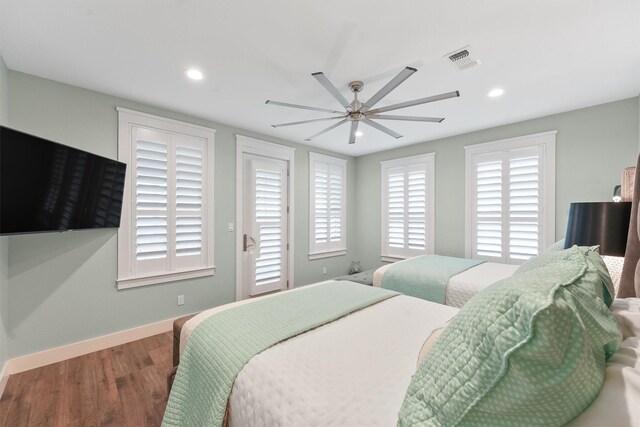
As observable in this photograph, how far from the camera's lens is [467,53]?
197cm

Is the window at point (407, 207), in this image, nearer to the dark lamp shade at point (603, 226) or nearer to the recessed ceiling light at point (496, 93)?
the recessed ceiling light at point (496, 93)

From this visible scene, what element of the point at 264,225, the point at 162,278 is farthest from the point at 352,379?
the point at 264,225

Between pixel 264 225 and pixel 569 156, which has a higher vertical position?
pixel 569 156

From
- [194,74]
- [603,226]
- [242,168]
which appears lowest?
[603,226]

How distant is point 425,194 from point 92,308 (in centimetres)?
445

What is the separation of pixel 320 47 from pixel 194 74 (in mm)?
1144

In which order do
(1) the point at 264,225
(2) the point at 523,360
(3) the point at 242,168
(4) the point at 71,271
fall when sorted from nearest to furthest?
(2) the point at 523,360 < (4) the point at 71,271 < (3) the point at 242,168 < (1) the point at 264,225

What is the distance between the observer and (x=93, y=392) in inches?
77.9

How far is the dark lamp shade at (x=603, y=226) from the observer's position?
4.90ft

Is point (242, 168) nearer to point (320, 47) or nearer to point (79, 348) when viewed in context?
point (320, 47)

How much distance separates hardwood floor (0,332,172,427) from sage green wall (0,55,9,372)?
323 millimetres

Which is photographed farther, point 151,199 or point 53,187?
point 151,199

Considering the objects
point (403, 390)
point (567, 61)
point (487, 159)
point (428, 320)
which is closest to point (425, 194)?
point (487, 159)

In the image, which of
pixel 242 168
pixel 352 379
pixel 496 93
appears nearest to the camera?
pixel 352 379
